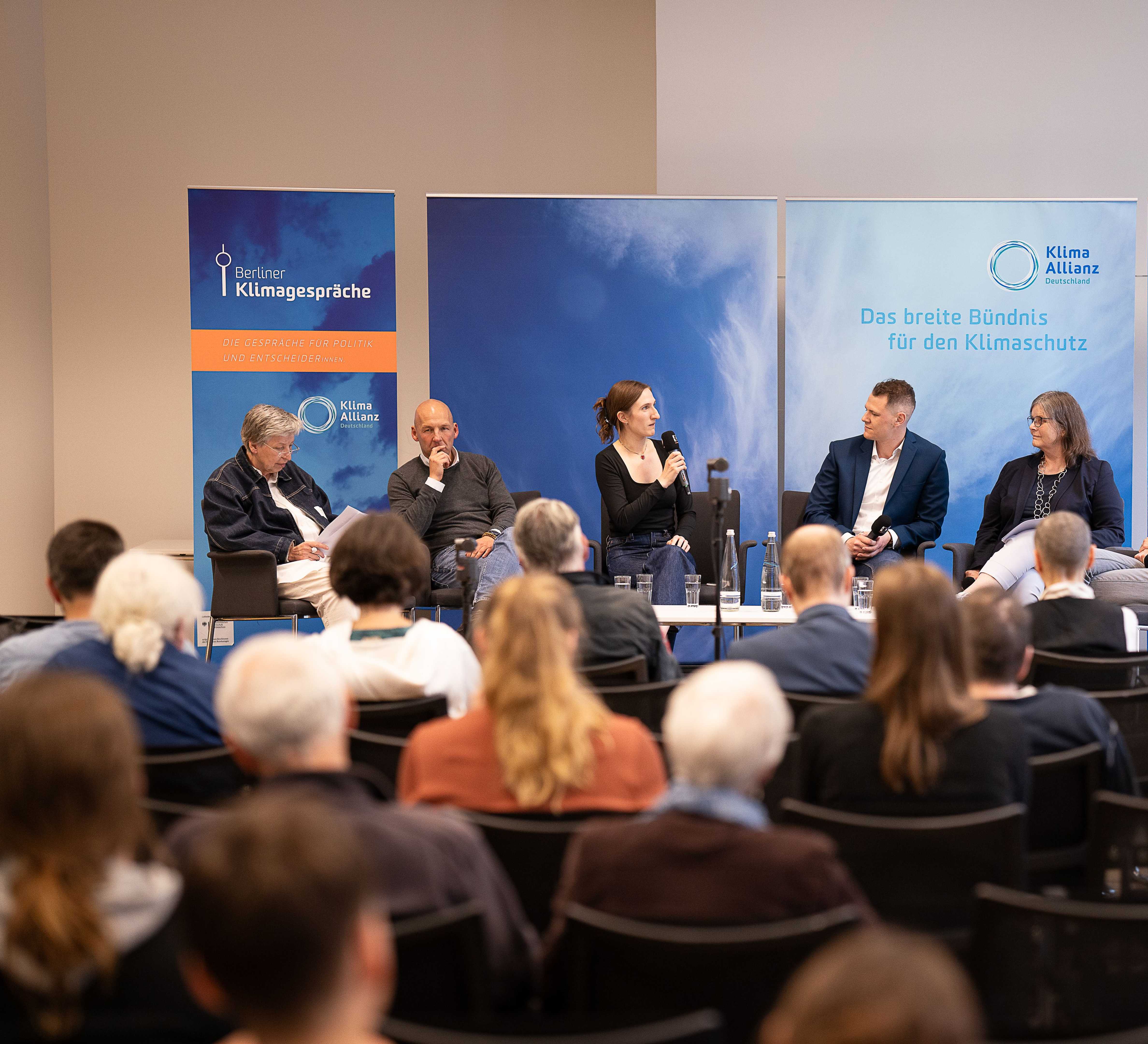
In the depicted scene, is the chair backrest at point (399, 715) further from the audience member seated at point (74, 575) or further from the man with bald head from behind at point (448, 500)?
the man with bald head from behind at point (448, 500)

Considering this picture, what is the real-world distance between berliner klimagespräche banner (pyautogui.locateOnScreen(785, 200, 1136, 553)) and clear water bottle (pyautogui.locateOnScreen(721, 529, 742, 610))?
6.36 feet

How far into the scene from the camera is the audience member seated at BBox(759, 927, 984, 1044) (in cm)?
74

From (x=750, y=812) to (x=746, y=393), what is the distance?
537 centimetres

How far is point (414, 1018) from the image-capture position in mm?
1321

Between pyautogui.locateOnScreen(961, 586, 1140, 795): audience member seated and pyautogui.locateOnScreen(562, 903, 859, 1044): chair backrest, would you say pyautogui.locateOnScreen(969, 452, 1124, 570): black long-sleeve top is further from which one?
pyautogui.locateOnScreen(562, 903, 859, 1044): chair backrest

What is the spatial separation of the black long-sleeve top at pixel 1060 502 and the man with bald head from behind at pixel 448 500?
7.72ft

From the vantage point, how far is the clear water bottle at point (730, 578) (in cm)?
488

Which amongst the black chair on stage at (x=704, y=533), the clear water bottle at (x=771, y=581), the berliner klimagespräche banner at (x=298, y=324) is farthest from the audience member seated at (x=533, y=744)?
the berliner klimagespräche banner at (x=298, y=324)

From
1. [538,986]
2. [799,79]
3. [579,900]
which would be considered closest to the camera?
[579,900]

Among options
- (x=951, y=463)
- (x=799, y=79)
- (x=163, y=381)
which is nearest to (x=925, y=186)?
(x=799, y=79)

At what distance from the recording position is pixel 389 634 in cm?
289

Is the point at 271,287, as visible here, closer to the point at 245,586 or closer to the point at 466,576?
the point at 245,586

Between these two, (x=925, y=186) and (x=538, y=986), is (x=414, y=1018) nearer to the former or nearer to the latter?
(x=538, y=986)

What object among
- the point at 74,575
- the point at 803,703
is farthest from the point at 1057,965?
the point at 74,575
